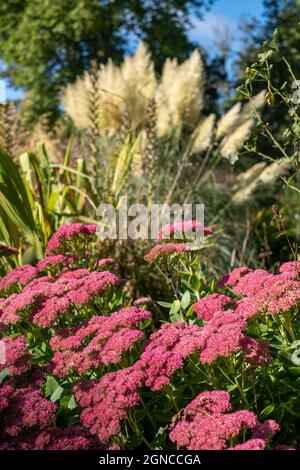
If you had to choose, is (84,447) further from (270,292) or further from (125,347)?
(270,292)

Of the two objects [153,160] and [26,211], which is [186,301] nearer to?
[26,211]

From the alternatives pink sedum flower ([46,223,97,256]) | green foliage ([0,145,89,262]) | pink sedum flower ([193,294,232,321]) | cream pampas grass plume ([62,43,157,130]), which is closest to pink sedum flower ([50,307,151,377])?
pink sedum flower ([193,294,232,321])

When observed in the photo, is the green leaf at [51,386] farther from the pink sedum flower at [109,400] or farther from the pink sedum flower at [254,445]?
the pink sedum flower at [254,445]

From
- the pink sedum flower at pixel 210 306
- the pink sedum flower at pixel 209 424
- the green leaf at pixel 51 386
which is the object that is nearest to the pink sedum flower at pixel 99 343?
the green leaf at pixel 51 386

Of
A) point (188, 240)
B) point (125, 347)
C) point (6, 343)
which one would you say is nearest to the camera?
point (125, 347)

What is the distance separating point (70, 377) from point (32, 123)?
17.1 m

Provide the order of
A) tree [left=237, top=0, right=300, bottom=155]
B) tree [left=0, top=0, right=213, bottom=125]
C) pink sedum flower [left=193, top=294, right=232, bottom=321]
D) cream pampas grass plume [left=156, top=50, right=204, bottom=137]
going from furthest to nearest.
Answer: tree [left=0, top=0, right=213, bottom=125], tree [left=237, top=0, right=300, bottom=155], cream pampas grass plume [left=156, top=50, right=204, bottom=137], pink sedum flower [left=193, top=294, right=232, bottom=321]

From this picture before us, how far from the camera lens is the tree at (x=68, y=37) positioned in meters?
17.8

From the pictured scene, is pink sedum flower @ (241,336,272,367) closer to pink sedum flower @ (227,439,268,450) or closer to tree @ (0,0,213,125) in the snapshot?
pink sedum flower @ (227,439,268,450)

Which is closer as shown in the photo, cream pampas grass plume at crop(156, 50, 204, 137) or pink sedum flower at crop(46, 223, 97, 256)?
pink sedum flower at crop(46, 223, 97, 256)

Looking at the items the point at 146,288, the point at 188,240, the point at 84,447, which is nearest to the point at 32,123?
the point at 146,288

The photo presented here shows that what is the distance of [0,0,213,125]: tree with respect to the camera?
1777 cm
